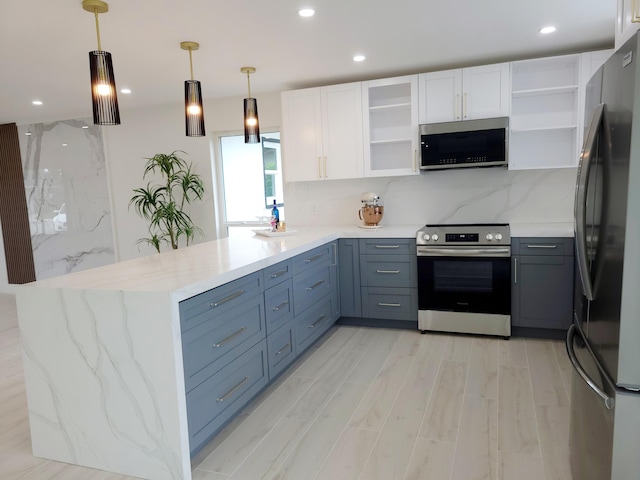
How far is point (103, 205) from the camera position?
6047 millimetres

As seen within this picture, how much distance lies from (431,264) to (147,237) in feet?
12.1

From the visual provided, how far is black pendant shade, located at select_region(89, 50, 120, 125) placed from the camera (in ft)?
8.08

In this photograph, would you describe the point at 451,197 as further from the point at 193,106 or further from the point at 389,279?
the point at 193,106

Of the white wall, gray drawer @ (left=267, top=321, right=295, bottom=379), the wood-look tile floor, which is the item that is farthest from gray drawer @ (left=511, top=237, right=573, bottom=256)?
the white wall

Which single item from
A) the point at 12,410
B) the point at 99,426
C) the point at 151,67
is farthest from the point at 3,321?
the point at 99,426

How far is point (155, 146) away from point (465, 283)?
4038 mm

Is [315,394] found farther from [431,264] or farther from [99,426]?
Answer: [431,264]

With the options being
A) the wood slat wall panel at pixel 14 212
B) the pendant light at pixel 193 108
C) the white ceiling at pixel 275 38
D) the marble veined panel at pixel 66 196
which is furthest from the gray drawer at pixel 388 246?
the wood slat wall panel at pixel 14 212

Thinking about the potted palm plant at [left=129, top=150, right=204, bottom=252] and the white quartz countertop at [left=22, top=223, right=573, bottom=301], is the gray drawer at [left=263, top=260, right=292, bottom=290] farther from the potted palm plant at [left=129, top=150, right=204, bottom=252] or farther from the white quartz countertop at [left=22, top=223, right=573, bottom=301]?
the potted palm plant at [left=129, top=150, right=204, bottom=252]

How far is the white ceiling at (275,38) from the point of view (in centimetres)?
284

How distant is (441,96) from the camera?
13.7 feet

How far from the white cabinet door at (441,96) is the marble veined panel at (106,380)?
10.2 ft

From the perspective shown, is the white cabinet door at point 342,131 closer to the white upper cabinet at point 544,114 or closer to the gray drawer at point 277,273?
the white upper cabinet at point 544,114

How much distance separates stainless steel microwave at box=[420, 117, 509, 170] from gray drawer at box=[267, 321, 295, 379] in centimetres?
205
